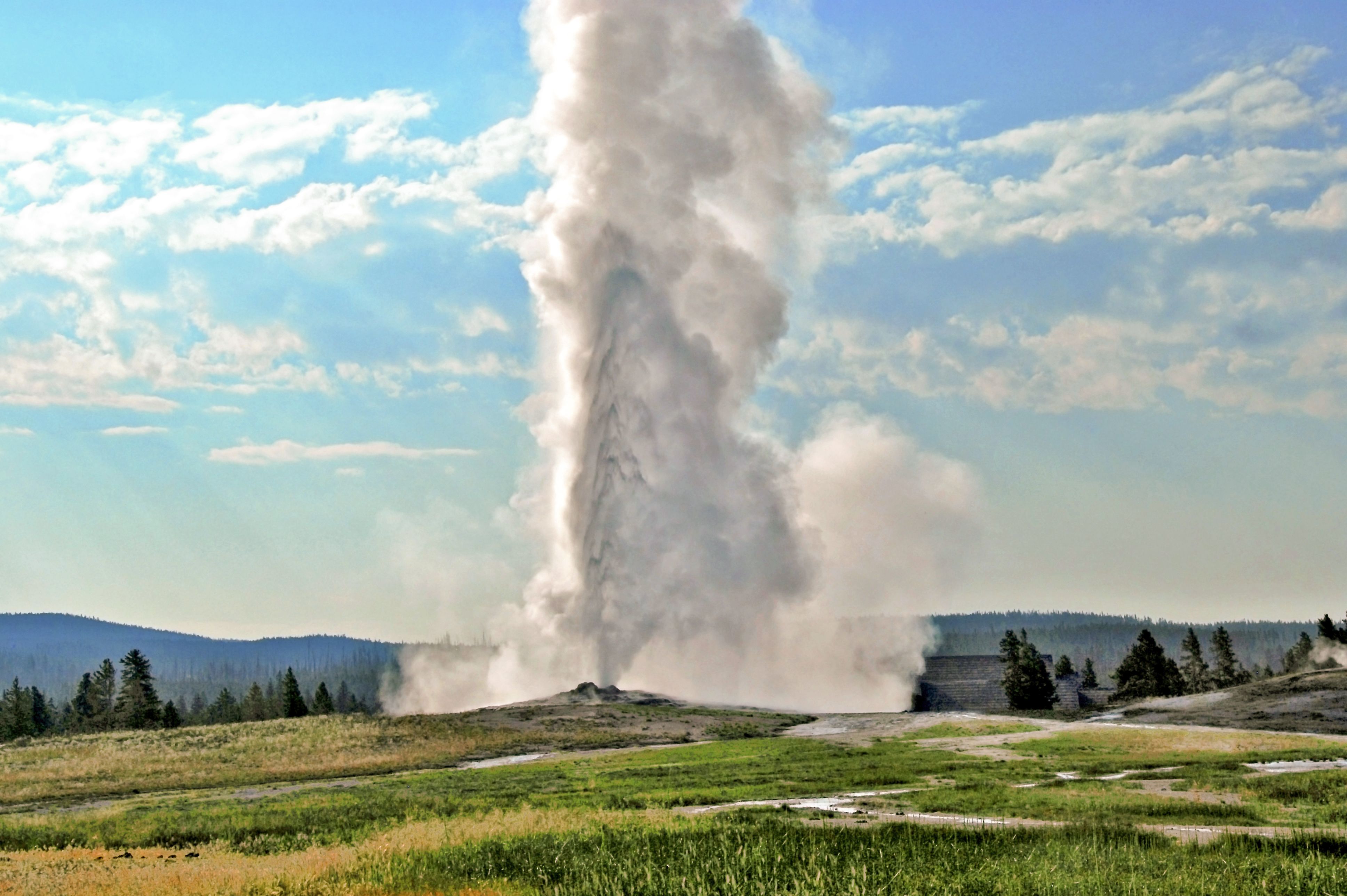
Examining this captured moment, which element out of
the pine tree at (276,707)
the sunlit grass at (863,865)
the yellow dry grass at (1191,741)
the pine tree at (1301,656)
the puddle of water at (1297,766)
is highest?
the pine tree at (1301,656)

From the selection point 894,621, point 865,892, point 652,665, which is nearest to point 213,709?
point 652,665

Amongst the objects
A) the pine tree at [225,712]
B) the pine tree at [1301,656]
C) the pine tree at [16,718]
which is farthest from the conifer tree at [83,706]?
the pine tree at [1301,656]

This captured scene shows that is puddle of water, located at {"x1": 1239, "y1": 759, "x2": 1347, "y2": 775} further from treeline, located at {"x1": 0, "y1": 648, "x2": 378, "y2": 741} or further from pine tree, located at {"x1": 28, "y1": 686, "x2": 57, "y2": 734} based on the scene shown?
pine tree, located at {"x1": 28, "y1": 686, "x2": 57, "y2": 734}

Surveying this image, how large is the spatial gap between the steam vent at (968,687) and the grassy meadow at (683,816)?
4343 cm

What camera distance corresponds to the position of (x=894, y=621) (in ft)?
364

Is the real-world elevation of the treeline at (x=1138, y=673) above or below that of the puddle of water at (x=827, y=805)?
above

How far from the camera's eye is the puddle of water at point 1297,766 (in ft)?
128

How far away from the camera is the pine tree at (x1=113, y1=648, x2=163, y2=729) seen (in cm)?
11081

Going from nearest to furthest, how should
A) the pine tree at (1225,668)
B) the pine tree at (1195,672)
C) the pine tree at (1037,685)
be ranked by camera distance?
the pine tree at (1037,685)
the pine tree at (1225,668)
the pine tree at (1195,672)

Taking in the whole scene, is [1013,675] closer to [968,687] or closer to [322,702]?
[968,687]

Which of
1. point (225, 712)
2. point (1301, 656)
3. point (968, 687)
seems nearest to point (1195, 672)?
point (1301, 656)

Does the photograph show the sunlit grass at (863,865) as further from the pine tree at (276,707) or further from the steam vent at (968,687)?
the pine tree at (276,707)

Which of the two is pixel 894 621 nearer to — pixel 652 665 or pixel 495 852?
pixel 652 665

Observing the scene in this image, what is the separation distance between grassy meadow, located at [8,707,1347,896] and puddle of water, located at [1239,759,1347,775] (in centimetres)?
77
